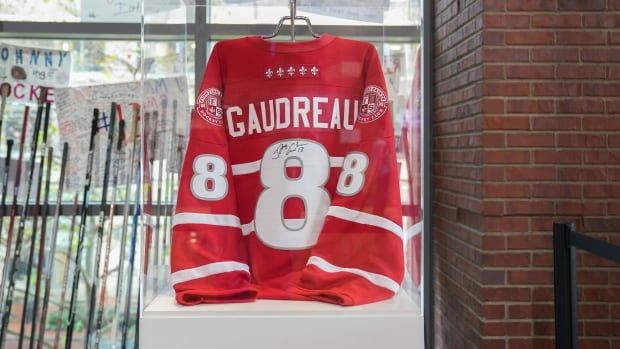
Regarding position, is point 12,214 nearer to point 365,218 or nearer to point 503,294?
point 365,218

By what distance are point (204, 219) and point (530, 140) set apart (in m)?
1.13

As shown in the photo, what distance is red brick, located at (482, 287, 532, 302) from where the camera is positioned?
2.05m

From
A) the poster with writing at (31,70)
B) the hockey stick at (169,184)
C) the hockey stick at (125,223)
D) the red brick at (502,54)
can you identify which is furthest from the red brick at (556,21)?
the poster with writing at (31,70)

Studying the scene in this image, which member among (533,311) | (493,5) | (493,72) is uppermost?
(493,5)

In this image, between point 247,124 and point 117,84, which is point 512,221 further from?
point 117,84

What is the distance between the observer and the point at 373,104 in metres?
1.69

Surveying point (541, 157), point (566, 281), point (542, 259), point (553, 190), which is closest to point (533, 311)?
point (542, 259)

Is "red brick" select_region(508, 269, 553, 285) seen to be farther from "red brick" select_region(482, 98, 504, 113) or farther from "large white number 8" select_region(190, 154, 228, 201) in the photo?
"large white number 8" select_region(190, 154, 228, 201)

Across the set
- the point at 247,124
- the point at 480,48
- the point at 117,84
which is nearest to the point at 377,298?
the point at 247,124

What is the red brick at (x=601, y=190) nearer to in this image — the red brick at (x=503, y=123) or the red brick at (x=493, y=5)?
the red brick at (x=503, y=123)

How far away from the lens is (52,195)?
2.87 meters

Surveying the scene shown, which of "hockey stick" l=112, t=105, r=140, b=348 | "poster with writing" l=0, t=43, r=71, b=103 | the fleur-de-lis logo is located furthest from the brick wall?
"poster with writing" l=0, t=43, r=71, b=103

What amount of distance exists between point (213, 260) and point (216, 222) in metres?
0.10
